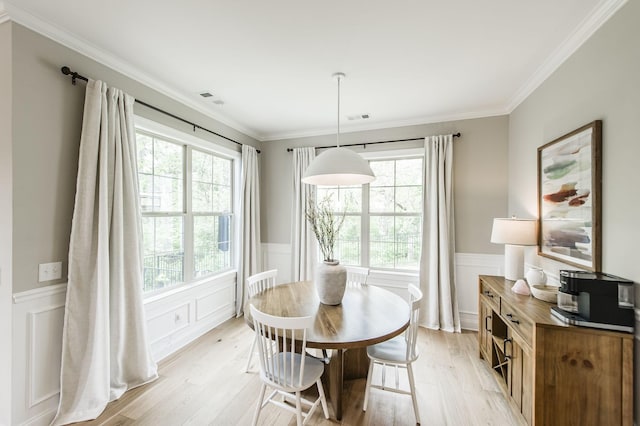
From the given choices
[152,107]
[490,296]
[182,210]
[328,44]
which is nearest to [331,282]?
[490,296]

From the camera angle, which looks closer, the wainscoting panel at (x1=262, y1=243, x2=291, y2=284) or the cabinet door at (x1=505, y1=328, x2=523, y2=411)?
the cabinet door at (x1=505, y1=328, x2=523, y2=411)

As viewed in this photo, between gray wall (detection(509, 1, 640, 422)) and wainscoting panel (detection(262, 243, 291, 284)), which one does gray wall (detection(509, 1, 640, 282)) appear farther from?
wainscoting panel (detection(262, 243, 291, 284))

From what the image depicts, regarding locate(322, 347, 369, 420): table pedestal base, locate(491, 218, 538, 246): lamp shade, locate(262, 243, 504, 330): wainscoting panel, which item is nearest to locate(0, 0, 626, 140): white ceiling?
locate(491, 218, 538, 246): lamp shade

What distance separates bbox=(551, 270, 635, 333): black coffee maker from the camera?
1.51 m

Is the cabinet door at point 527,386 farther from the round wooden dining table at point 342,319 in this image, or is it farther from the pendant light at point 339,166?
the pendant light at point 339,166

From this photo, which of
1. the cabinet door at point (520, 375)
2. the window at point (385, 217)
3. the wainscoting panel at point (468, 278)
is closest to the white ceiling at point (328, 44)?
the window at point (385, 217)

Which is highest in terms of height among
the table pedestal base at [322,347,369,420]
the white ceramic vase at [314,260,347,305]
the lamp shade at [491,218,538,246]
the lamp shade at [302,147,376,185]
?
the lamp shade at [302,147,376,185]

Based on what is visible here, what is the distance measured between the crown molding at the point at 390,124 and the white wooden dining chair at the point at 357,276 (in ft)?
6.85

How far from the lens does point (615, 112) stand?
1701 millimetres

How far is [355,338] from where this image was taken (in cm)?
169

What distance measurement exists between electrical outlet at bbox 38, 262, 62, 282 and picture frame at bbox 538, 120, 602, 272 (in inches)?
149

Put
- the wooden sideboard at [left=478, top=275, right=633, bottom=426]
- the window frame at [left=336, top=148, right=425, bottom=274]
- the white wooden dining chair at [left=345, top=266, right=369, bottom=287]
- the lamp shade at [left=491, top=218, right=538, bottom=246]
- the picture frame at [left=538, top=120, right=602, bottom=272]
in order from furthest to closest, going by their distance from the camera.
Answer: the window frame at [left=336, top=148, right=425, bottom=274] → the white wooden dining chair at [left=345, top=266, right=369, bottom=287] → the lamp shade at [left=491, top=218, right=538, bottom=246] → the picture frame at [left=538, top=120, right=602, bottom=272] → the wooden sideboard at [left=478, top=275, right=633, bottom=426]

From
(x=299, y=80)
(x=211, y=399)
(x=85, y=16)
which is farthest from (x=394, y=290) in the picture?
(x=85, y=16)

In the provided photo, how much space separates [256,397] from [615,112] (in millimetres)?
3253
